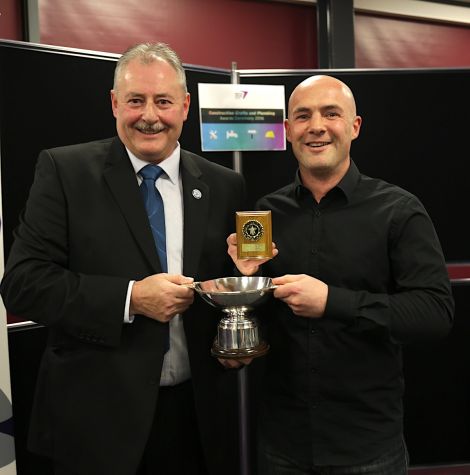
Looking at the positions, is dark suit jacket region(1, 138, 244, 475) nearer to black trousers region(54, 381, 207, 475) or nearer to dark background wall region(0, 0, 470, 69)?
black trousers region(54, 381, 207, 475)

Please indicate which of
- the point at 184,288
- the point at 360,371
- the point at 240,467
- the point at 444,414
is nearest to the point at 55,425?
the point at 184,288

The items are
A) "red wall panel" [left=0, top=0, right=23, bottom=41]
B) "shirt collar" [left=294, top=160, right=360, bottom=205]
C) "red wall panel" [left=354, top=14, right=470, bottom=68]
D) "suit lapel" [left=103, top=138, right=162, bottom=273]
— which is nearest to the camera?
"suit lapel" [left=103, top=138, right=162, bottom=273]

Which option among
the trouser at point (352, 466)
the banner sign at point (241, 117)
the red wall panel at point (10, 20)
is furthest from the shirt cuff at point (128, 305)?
the red wall panel at point (10, 20)

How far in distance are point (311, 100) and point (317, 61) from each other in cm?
299

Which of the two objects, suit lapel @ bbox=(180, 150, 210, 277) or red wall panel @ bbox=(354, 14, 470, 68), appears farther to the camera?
red wall panel @ bbox=(354, 14, 470, 68)

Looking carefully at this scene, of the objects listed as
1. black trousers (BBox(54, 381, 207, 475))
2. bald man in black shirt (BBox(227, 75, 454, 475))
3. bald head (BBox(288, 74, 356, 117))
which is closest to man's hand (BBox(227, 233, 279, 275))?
bald man in black shirt (BBox(227, 75, 454, 475))

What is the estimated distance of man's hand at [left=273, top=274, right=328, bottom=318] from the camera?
4.88ft

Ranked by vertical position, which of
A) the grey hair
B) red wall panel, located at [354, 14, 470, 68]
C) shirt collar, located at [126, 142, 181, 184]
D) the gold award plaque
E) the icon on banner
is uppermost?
red wall panel, located at [354, 14, 470, 68]

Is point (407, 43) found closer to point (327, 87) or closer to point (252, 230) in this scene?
point (327, 87)

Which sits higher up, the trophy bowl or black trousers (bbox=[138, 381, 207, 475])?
the trophy bowl

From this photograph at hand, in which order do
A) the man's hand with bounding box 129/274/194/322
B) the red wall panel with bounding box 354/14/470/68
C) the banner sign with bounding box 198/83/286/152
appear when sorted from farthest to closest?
the red wall panel with bounding box 354/14/470/68 < the banner sign with bounding box 198/83/286/152 < the man's hand with bounding box 129/274/194/322

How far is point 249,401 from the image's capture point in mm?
2676

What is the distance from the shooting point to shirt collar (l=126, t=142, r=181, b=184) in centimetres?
171

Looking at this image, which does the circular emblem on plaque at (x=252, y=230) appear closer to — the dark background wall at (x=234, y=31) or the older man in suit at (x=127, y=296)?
the older man in suit at (x=127, y=296)
